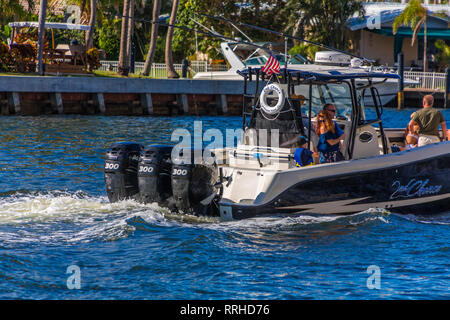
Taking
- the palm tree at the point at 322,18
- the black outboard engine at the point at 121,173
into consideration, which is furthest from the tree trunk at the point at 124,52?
the black outboard engine at the point at 121,173

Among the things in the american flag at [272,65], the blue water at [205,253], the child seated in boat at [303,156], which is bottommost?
the blue water at [205,253]

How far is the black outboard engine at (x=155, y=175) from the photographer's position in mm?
9805

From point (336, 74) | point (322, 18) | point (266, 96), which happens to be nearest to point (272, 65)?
point (266, 96)

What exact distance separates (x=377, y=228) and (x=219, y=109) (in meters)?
21.9

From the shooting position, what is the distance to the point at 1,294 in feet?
23.7

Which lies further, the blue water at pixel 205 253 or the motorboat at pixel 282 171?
the motorboat at pixel 282 171

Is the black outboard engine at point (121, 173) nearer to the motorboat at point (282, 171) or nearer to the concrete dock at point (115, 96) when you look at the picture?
the motorboat at point (282, 171)

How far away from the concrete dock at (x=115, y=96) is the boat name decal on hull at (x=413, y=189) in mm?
15556

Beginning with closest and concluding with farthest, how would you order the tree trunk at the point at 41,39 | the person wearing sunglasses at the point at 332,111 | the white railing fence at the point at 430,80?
1. the person wearing sunglasses at the point at 332,111
2. the tree trunk at the point at 41,39
3. the white railing fence at the point at 430,80

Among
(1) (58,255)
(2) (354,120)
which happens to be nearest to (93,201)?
(1) (58,255)

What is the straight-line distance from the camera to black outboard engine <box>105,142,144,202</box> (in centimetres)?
1005

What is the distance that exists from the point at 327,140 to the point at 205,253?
2698 millimetres

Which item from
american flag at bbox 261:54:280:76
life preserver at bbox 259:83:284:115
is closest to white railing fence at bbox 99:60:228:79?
life preserver at bbox 259:83:284:115

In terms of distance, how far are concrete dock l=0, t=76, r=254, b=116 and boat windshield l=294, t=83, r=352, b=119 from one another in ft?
46.9
